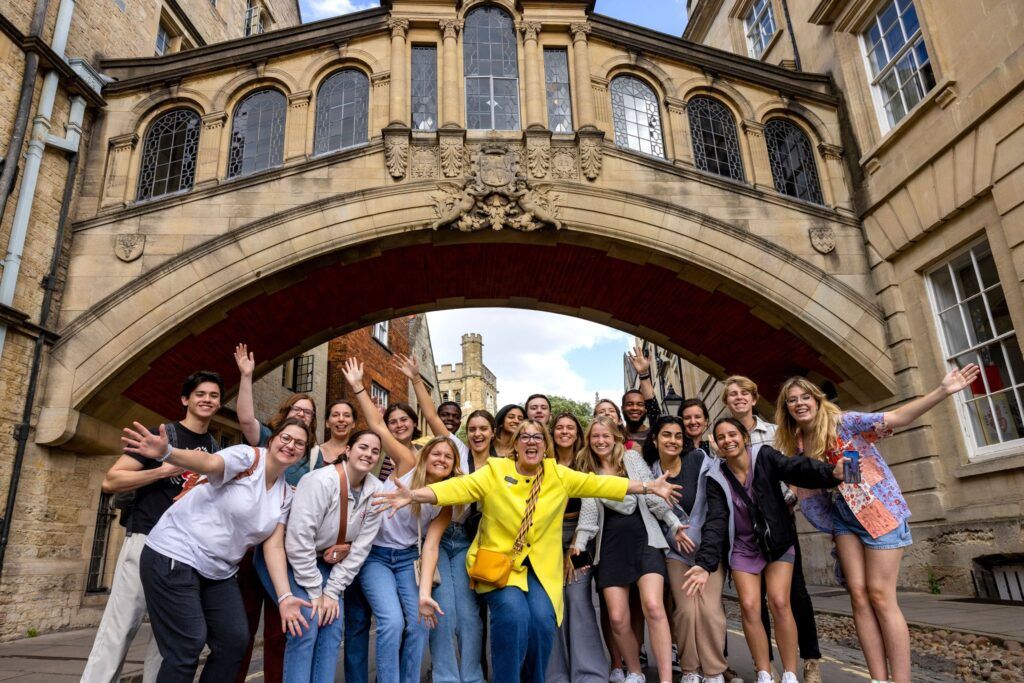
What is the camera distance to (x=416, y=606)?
3.97 m

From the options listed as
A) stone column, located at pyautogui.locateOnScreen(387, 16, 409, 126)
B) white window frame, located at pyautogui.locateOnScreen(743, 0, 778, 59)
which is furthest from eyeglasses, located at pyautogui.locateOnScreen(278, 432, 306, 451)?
white window frame, located at pyautogui.locateOnScreen(743, 0, 778, 59)

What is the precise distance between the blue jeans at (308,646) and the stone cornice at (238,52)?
32.7 feet

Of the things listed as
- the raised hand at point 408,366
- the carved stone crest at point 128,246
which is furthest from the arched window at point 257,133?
the raised hand at point 408,366

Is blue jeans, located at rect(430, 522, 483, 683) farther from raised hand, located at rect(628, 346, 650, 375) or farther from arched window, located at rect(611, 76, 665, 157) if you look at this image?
arched window, located at rect(611, 76, 665, 157)

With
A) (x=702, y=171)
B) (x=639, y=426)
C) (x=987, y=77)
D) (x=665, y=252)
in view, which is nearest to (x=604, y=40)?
(x=702, y=171)

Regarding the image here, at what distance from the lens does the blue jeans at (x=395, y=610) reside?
368cm

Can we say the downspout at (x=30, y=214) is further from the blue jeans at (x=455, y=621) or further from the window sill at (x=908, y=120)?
the window sill at (x=908, y=120)

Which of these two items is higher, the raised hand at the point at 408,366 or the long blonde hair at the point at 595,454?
the raised hand at the point at 408,366

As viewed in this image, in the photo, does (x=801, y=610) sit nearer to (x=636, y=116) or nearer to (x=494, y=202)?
(x=494, y=202)

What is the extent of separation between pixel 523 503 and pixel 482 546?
35 centimetres

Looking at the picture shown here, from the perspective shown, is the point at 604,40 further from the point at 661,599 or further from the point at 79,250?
the point at 661,599

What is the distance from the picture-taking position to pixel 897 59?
1022 cm

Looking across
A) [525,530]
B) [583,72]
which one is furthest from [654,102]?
[525,530]

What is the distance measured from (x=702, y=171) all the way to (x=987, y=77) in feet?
12.8
